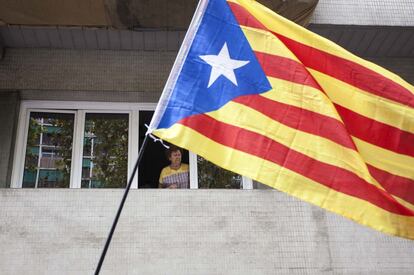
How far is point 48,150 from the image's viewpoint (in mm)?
6672

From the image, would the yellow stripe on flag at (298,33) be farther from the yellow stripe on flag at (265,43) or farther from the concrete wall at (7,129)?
the concrete wall at (7,129)

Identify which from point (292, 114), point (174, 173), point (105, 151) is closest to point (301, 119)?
point (292, 114)

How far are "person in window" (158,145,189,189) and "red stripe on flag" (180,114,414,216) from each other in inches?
113

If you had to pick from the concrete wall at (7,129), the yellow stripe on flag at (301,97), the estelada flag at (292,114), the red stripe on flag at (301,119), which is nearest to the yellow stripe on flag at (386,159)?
the estelada flag at (292,114)

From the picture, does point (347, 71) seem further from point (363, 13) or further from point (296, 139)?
point (363, 13)

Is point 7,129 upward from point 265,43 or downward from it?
upward

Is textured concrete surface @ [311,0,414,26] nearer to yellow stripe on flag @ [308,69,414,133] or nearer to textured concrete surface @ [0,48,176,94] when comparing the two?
textured concrete surface @ [0,48,176,94]

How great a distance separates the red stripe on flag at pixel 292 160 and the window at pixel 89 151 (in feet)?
9.56

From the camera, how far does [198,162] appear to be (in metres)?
6.62

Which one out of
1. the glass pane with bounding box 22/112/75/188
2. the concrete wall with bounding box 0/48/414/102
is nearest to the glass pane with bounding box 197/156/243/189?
the concrete wall with bounding box 0/48/414/102

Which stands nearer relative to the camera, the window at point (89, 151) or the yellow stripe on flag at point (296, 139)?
the yellow stripe on flag at point (296, 139)

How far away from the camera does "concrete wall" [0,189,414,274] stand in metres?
5.26

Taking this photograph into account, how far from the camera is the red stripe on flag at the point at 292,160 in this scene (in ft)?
11.4

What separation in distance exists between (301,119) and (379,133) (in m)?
0.57
